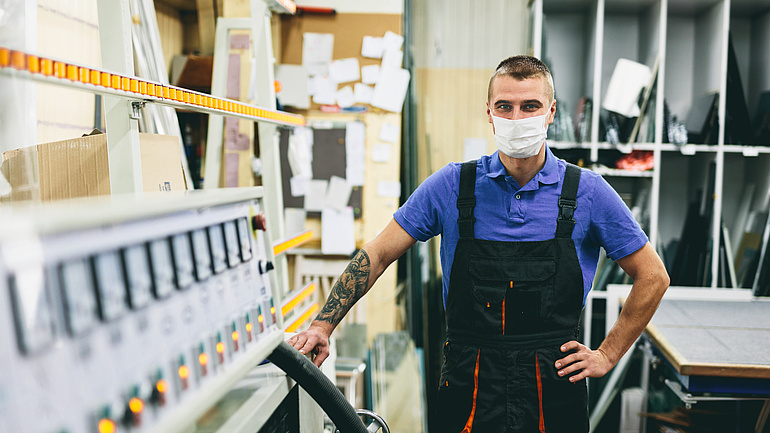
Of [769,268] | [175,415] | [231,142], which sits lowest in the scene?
[769,268]

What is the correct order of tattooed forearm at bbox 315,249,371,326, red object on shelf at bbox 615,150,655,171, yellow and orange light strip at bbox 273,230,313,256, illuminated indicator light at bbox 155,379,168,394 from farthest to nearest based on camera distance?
red object on shelf at bbox 615,150,655,171
yellow and orange light strip at bbox 273,230,313,256
tattooed forearm at bbox 315,249,371,326
illuminated indicator light at bbox 155,379,168,394

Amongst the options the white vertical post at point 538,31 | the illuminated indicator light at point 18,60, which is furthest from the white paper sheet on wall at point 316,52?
the illuminated indicator light at point 18,60

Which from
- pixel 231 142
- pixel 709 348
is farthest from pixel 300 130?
pixel 709 348

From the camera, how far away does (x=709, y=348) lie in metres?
1.93

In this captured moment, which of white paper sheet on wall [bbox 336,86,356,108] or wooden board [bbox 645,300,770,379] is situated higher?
white paper sheet on wall [bbox 336,86,356,108]

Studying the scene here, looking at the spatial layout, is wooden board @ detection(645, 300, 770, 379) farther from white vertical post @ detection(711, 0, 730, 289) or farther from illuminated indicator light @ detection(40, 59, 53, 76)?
illuminated indicator light @ detection(40, 59, 53, 76)

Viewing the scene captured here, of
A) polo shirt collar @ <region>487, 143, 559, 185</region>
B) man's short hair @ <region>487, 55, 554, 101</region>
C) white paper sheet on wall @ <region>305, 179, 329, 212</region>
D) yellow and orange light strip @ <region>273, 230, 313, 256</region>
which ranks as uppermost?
man's short hair @ <region>487, 55, 554, 101</region>

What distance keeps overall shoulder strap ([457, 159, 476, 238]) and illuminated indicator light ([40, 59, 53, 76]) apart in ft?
3.46

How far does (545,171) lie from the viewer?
1513 mm

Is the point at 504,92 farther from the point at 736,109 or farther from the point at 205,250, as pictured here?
the point at 736,109

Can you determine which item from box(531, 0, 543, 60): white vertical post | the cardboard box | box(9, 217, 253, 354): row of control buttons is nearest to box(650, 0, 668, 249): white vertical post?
box(531, 0, 543, 60): white vertical post

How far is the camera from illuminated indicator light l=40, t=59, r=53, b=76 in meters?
0.79

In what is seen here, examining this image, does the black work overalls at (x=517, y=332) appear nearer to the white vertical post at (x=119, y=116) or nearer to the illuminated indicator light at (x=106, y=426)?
the white vertical post at (x=119, y=116)

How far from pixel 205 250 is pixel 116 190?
634 millimetres
